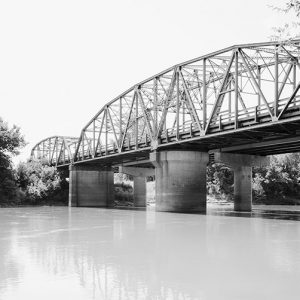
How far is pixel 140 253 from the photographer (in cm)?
1906

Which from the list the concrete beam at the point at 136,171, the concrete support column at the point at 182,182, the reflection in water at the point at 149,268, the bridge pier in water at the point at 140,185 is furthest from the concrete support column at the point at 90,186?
the reflection in water at the point at 149,268

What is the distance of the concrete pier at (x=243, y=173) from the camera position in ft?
193

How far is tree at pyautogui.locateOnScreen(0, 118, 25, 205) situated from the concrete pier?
38.6 metres

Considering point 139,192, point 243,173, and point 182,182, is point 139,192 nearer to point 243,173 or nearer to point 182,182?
point 243,173

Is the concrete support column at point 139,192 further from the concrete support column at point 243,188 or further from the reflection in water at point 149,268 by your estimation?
the reflection in water at point 149,268

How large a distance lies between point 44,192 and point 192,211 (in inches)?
1808

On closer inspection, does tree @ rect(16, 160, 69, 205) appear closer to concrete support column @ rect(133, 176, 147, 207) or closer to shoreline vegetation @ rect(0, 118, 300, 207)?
shoreline vegetation @ rect(0, 118, 300, 207)

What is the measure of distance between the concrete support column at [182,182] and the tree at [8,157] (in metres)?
36.3

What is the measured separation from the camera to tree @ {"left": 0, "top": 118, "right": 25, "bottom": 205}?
81688mm

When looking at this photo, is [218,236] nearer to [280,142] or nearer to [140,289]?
[140,289]

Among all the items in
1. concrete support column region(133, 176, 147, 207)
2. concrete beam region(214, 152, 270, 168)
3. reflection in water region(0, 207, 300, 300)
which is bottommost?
reflection in water region(0, 207, 300, 300)

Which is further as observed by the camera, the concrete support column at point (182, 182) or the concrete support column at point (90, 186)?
the concrete support column at point (90, 186)

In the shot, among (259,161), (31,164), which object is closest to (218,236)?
(259,161)

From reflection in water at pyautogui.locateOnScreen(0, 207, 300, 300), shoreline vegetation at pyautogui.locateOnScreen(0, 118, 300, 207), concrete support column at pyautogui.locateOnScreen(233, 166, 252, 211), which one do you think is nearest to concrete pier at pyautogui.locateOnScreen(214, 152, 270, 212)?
concrete support column at pyautogui.locateOnScreen(233, 166, 252, 211)
